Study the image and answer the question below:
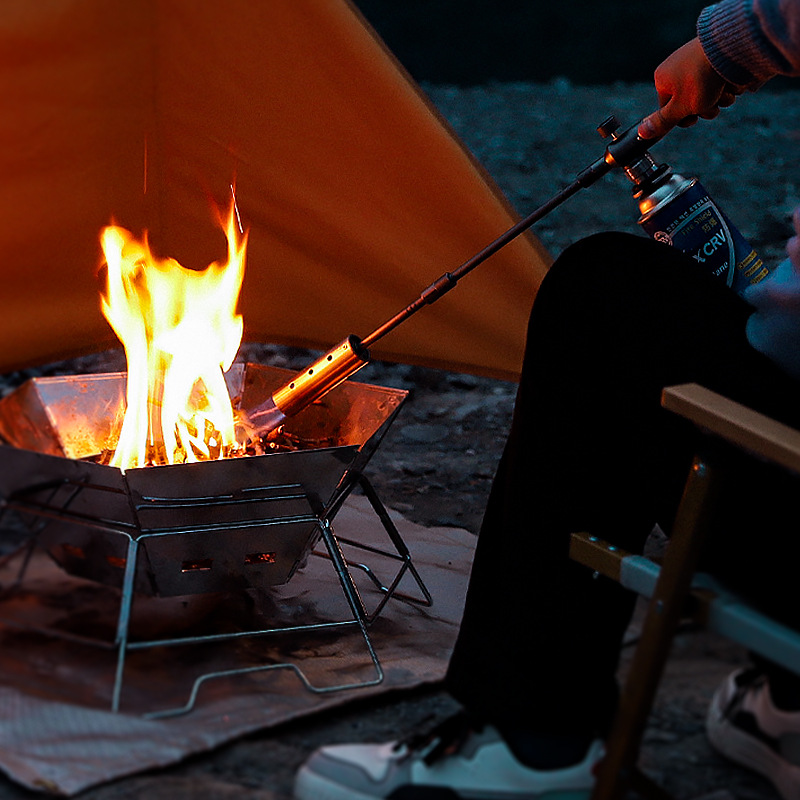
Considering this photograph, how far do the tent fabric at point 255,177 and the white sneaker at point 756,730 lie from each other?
826 mm

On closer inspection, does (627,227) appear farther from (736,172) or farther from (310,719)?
(310,719)

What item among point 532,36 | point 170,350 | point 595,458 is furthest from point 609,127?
point 532,36

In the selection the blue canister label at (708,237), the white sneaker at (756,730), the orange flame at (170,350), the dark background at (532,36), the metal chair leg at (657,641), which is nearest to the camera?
the metal chair leg at (657,641)

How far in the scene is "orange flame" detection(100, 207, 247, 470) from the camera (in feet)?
4.77

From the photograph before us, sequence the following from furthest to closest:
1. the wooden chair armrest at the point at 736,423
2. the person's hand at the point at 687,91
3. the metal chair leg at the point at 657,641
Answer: the person's hand at the point at 687,91
the metal chair leg at the point at 657,641
the wooden chair armrest at the point at 736,423

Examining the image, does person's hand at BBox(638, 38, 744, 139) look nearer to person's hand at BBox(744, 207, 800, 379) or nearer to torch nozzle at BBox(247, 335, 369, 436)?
person's hand at BBox(744, 207, 800, 379)

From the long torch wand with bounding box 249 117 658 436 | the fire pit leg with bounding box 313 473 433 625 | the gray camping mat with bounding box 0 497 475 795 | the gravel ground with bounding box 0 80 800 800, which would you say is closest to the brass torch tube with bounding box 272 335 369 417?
the long torch wand with bounding box 249 117 658 436

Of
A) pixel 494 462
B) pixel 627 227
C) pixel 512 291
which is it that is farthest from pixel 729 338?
pixel 627 227

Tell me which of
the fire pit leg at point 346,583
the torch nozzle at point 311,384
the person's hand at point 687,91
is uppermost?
the person's hand at point 687,91

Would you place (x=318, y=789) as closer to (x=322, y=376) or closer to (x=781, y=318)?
(x=322, y=376)

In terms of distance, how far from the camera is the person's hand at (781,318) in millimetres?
1007

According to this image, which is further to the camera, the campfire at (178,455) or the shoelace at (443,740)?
the campfire at (178,455)

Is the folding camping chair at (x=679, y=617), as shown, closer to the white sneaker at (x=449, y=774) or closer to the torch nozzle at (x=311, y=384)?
the white sneaker at (x=449, y=774)

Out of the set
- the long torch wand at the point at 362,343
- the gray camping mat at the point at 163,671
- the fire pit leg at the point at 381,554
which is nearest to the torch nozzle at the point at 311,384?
the long torch wand at the point at 362,343
